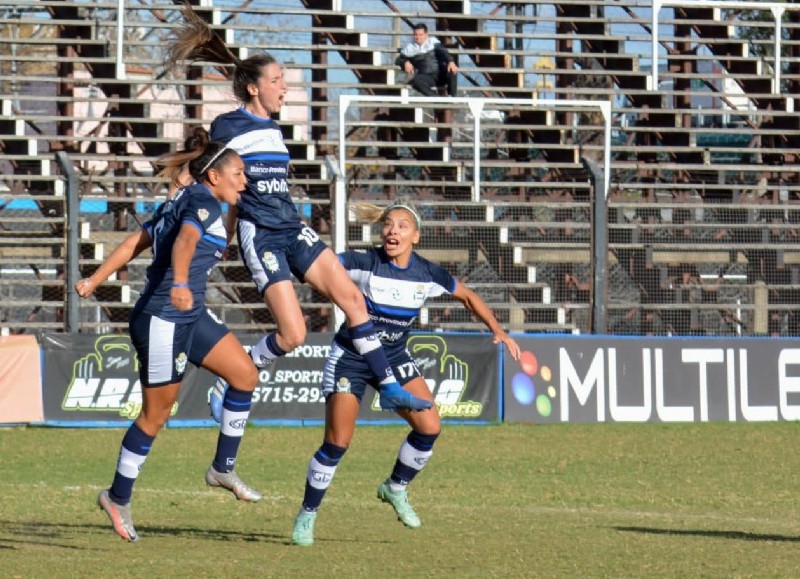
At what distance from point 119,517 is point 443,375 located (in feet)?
34.9

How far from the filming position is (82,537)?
9.63 metres

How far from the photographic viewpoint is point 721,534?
9883 millimetres

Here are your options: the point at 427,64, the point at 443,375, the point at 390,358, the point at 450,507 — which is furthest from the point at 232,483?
the point at 427,64

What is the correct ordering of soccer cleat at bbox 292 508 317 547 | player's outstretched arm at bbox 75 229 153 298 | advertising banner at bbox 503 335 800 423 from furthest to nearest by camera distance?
advertising banner at bbox 503 335 800 423
soccer cleat at bbox 292 508 317 547
player's outstretched arm at bbox 75 229 153 298

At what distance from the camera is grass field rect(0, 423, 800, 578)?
844cm

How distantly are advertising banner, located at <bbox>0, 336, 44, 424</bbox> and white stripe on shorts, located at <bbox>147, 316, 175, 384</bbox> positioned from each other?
1006 centimetres

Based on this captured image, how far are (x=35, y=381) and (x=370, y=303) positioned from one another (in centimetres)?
993

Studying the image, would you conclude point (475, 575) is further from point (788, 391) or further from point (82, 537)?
point (788, 391)

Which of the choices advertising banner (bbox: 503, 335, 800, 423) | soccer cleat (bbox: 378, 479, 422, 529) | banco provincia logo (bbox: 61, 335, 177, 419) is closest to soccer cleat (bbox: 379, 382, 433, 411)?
soccer cleat (bbox: 378, 479, 422, 529)

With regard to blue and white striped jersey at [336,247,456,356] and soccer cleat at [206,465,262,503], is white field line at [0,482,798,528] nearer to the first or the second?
blue and white striped jersey at [336,247,456,356]

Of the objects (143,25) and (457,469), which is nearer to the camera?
(457,469)

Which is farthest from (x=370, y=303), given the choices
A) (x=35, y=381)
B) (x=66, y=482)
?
(x=35, y=381)

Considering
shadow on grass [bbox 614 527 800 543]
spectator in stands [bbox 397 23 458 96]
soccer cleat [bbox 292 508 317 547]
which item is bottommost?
shadow on grass [bbox 614 527 800 543]

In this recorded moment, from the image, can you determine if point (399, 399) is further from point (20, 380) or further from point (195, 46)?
point (20, 380)
